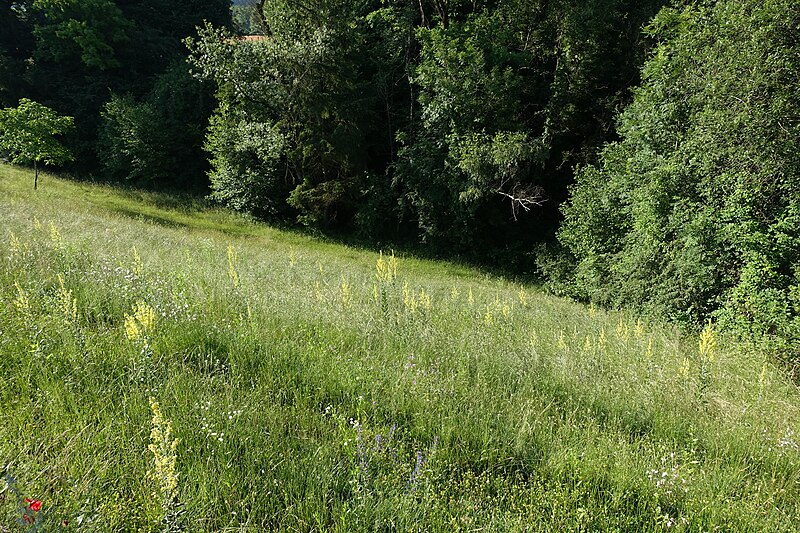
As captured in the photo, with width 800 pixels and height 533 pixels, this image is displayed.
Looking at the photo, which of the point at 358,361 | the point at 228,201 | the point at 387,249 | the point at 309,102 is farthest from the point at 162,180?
the point at 358,361

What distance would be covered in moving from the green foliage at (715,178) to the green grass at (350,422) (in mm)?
4200

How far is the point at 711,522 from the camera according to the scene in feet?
7.72

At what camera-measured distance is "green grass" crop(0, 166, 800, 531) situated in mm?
2178

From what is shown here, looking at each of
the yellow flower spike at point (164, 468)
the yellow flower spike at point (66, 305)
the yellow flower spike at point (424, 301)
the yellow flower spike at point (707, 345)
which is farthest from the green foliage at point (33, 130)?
the yellow flower spike at point (707, 345)

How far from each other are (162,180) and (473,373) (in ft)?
85.0

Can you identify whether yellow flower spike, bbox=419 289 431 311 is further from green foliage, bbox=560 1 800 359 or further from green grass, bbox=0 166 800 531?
green foliage, bbox=560 1 800 359

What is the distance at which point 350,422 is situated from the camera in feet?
9.66

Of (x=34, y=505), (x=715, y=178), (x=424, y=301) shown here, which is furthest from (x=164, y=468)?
(x=715, y=178)

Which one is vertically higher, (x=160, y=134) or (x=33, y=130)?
(x=160, y=134)

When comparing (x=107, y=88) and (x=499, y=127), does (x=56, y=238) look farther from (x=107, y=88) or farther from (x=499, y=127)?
(x=107, y=88)

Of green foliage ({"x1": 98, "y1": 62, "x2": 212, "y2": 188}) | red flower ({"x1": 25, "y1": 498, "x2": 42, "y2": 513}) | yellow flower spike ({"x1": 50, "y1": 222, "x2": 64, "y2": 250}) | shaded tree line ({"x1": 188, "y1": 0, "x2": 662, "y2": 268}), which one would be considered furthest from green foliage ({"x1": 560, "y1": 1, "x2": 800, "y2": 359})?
green foliage ({"x1": 98, "y1": 62, "x2": 212, "y2": 188})

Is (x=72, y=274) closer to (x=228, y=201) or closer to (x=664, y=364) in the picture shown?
(x=664, y=364)

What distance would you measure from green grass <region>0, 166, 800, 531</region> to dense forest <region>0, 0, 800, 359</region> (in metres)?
5.26

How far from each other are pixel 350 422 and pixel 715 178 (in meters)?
9.58
